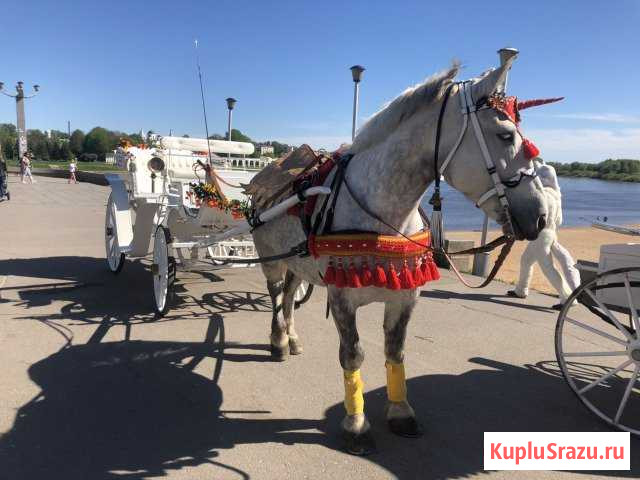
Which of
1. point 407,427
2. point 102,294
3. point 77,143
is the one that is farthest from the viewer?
point 77,143

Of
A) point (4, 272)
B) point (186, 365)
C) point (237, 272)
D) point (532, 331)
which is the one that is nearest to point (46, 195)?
point (4, 272)

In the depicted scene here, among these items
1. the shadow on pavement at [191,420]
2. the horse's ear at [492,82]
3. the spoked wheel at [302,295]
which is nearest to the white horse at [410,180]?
the horse's ear at [492,82]

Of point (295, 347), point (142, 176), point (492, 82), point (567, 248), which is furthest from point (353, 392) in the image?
point (567, 248)

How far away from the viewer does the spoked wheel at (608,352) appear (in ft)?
10.1

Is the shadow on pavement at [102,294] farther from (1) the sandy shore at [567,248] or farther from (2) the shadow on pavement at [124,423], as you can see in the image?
(1) the sandy shore at [567,248]

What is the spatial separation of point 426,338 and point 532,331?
1314 mm

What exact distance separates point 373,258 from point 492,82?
3.65 ft

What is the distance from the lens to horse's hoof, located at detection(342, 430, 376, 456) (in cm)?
298

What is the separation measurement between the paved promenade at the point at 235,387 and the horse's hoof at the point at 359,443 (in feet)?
0.18

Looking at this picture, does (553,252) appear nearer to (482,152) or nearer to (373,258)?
(373,258)

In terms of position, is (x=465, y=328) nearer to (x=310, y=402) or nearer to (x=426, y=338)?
(x=426, y=338)

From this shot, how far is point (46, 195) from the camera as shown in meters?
21.3

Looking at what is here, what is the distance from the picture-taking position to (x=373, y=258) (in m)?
2.78

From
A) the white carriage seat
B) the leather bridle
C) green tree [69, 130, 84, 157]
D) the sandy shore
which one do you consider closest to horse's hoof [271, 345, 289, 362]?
the leather bridle
